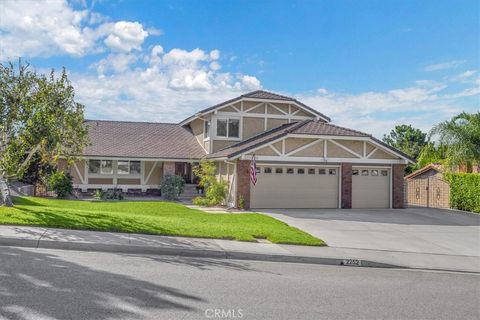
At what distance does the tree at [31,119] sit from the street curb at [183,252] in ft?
15.3

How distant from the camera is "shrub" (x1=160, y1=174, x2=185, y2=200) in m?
26.2

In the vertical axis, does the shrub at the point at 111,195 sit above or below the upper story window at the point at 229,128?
below

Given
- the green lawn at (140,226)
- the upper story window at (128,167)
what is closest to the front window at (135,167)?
the upper story window at (128,167)

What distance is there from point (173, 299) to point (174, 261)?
274 cm

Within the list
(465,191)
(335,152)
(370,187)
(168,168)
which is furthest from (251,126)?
(465,191)

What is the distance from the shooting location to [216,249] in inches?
412

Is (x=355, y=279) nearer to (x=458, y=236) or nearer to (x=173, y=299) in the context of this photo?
(x=173, y=299)

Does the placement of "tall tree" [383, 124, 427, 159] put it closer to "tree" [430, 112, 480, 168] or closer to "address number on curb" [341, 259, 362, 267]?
"tree" [430, 112, 480, 168]

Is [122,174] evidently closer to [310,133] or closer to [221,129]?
[221,129]

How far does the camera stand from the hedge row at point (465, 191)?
22.1 metres

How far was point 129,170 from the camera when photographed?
28562mm

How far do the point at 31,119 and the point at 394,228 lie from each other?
13216 mm

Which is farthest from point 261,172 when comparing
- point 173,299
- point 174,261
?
point 173,299

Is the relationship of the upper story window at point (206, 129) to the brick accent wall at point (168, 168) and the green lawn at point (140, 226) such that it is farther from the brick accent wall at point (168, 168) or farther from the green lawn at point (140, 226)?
the green lawn at point (140, 226)
